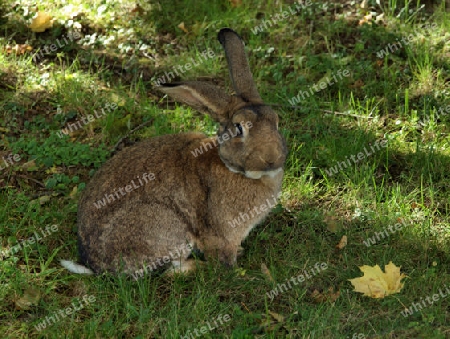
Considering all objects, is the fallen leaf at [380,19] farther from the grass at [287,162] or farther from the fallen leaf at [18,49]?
the fallen leaf at [18,49]

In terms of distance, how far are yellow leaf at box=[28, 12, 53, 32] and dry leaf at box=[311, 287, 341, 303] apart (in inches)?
171

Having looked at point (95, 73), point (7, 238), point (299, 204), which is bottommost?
point (299, 204)

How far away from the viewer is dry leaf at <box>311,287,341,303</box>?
4.82m

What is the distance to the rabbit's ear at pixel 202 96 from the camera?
16.3ft

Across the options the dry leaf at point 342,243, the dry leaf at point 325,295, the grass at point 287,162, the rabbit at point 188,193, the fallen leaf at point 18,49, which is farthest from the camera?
the fallen leaf at point 18,49

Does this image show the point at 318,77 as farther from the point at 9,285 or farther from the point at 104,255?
the point at 9,285

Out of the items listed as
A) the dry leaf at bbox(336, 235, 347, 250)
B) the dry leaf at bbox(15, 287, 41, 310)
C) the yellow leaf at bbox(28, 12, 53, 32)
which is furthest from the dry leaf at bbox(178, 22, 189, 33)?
the dry leaf at bbox(15, 287, 41, 310)

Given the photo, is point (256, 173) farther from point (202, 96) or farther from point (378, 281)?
point (378, 281)

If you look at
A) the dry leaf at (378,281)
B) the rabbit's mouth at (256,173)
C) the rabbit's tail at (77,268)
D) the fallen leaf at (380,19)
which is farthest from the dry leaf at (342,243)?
the fallen leaf at (380,19)

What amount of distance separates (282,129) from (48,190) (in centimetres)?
220

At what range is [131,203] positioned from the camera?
5.08 meters

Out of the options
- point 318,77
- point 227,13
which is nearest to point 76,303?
point 318,77

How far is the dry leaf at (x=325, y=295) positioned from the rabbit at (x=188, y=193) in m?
0.70

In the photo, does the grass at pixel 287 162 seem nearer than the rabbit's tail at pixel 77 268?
Yes
